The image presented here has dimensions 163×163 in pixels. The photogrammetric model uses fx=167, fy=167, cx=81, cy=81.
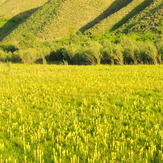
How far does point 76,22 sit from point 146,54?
212 ft

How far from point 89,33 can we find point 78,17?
66.7 feet

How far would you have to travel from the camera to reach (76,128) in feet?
11.6

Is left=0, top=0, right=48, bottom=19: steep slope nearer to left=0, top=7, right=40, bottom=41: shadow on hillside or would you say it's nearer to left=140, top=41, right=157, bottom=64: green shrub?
left=0, top=7, right=40, bottom=41: shadow on hillside

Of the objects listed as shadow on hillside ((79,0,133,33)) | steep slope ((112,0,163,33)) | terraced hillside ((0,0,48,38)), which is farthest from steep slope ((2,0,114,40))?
terraced hillside ((0,0,48,38))

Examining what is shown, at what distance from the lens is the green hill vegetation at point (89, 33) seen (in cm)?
1847

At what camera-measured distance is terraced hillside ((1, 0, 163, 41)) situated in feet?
219

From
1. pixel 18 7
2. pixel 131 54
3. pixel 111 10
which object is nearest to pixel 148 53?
pixel 131 54

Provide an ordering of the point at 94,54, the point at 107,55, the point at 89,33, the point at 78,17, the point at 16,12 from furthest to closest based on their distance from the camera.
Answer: the point at 16,12
the point at 78,17
the point at 89,33
the point at 94,54
the point at 107,55

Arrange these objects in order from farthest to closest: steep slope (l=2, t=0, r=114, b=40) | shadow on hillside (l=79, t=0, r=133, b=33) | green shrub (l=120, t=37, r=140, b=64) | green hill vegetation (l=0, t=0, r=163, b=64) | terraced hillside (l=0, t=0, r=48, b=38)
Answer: terraced hillside (l=0, t=0, r=48, b=38)
shadow on hillside (l=79, t=0, r=133, b=33)
steep slope (l=2, t=0, r=114, b=40)
green hill vegetation (l=0, t=0, r=163, b=64)
green shrub (l=120, t=37, r=140, b=64)

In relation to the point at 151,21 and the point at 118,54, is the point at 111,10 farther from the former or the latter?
the point at 118,54

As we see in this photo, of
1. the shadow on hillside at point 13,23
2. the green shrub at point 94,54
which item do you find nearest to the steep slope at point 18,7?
the shadow on hillside at point 13,23

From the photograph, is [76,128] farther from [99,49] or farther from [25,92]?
[99,49]

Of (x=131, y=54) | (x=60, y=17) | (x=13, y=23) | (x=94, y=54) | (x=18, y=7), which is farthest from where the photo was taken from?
(x=18, y=7)

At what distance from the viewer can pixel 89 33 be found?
203 ft
